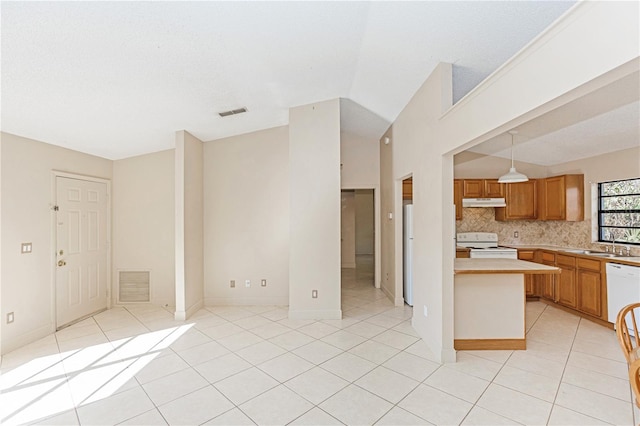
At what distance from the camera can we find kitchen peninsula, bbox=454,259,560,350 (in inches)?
128

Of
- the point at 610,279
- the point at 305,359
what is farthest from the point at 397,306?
the point at 610,279

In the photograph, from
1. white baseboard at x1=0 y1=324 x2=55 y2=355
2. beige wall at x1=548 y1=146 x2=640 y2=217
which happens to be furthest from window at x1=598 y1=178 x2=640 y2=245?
white baseboard at x1=0 y1=324 x2=55 y2=355

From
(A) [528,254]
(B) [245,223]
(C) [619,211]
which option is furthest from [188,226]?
(C) [619,211]

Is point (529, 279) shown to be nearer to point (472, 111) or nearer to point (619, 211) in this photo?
point (619, 211)

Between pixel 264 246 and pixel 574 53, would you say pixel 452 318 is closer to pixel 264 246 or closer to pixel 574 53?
pixel 574 53

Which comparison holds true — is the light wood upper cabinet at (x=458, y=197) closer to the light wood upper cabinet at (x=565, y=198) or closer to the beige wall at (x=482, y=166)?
the beige wall at (x=482, y=166)

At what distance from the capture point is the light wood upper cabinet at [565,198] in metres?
4.79

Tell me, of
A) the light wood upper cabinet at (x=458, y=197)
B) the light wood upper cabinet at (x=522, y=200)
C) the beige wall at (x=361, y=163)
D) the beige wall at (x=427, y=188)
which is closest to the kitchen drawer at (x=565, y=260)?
the light wood upper cabinet at (x=522, y=200)

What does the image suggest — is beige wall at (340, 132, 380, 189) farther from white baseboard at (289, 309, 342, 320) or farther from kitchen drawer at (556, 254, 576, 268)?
kitchen drawer at (556, 254, 576, 268)

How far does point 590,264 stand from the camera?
13.6ft

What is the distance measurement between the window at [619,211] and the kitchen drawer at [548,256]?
2.35 ft

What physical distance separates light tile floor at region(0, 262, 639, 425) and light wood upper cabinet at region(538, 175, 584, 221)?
178cm

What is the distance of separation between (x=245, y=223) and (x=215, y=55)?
282cm

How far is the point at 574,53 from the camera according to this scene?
4.86ft
